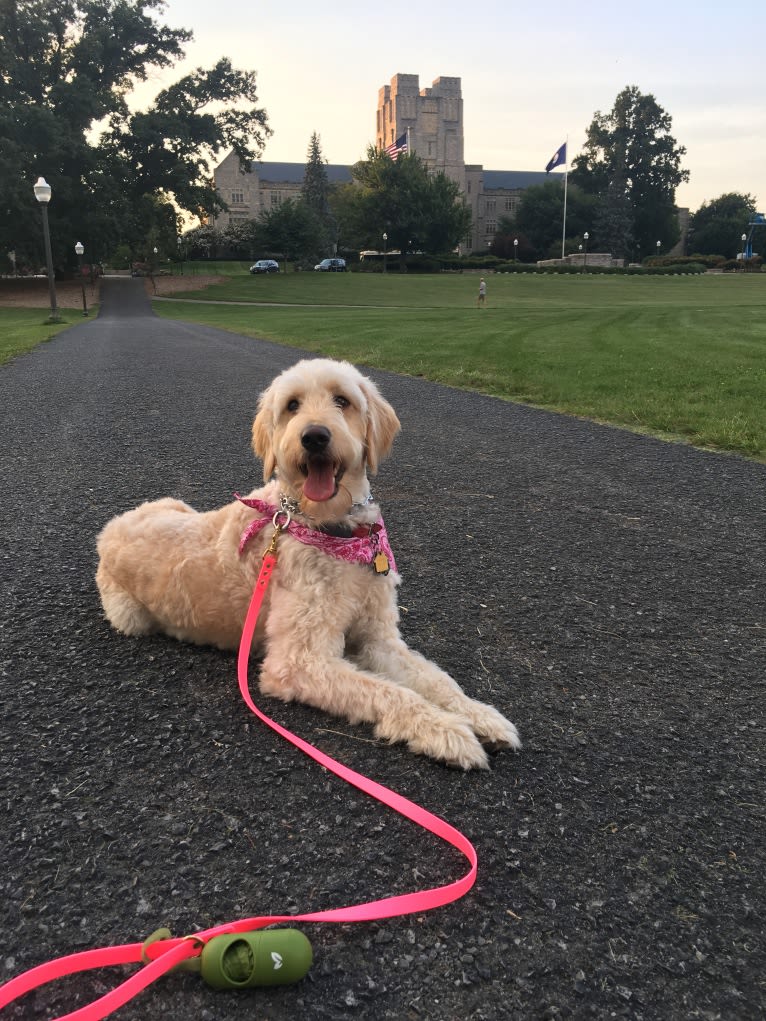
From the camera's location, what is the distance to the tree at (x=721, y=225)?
4087 inches

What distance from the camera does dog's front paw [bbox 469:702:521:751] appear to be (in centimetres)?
258

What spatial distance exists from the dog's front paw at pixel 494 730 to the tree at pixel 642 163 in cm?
10681

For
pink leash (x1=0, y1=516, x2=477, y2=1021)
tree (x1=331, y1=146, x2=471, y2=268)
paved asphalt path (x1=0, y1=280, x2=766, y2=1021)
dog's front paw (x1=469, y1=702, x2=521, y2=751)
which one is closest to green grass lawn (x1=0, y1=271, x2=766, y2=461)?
paved asphalt path (x1=0, y1=280, x2=766, y2=1021)

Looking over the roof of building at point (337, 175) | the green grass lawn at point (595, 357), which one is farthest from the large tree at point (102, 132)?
the roof of building at point (337, 175)

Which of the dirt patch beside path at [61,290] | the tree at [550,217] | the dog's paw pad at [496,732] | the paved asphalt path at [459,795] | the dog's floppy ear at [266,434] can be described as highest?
the tree at [550,217]

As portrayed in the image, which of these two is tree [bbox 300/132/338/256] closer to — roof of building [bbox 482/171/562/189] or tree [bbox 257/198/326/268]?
tree [bbox 257/198/326/268]

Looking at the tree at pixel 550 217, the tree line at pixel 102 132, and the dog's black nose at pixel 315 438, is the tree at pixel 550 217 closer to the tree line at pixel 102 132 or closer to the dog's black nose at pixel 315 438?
the tree line at pixel 102 132

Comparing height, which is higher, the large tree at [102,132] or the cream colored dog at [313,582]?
the large tree at [102,132]

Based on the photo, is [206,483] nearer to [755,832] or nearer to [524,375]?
[755,832]

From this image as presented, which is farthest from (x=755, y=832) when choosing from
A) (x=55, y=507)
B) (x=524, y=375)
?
(x=524, y=375)

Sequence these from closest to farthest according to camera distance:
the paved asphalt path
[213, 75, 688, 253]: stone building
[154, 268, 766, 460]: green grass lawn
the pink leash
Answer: the pink leash < the paved asphalt path < [154, 268, 766, 460]: green grass lawn < [213, 75, 688, 253]: stone building

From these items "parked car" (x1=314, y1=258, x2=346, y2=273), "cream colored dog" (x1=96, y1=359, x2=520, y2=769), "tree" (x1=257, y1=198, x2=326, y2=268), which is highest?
"tree" (x1=257, y1=198, x2=326, y2=268)

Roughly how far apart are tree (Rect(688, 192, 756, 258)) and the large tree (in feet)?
255

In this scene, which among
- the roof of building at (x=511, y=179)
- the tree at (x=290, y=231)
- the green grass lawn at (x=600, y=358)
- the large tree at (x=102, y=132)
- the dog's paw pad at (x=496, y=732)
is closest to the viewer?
the dog's paw pad at (x=496, y=732)
